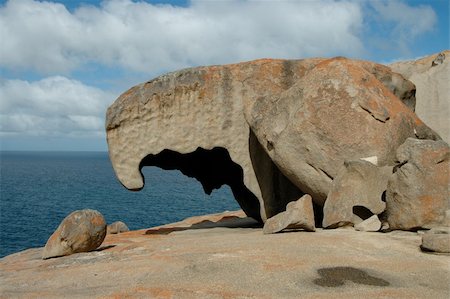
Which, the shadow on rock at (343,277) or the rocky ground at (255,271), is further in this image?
the shadow on rock at (343,277)

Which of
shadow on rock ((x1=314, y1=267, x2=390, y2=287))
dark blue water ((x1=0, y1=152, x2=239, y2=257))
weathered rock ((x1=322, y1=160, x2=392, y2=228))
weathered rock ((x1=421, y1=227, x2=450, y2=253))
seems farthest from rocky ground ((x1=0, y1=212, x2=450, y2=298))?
dark blue water ((x1=0, y1=152, x2=239, y2=257))

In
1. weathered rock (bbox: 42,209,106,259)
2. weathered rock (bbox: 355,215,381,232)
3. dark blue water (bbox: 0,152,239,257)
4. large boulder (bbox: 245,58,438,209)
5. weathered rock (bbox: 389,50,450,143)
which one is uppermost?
weathered rock (bbox: 389,50,450,143)

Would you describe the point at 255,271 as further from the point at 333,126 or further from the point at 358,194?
the point at 333,126

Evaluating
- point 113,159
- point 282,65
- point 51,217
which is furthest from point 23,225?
point 282,65

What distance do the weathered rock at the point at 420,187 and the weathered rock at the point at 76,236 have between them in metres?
6.96

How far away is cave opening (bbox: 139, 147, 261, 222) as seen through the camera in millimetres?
19781

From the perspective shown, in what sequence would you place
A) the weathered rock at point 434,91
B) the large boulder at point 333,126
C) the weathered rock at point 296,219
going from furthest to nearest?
the weathered rock at point 434,91, the large boulder at point 333,126, the weathered rock at point 296,219

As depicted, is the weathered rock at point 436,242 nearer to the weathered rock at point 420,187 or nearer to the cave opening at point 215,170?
the weathered rock at point 420,187

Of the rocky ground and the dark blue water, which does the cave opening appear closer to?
the rocky ground

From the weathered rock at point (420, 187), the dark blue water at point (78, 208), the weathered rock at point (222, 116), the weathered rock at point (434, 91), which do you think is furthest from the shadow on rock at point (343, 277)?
the dark blue water at point (78, 208)

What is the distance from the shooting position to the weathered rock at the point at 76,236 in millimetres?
11969

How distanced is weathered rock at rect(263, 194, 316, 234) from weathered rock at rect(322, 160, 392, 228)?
746 millimetres

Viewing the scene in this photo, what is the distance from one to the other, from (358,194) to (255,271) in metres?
5.02

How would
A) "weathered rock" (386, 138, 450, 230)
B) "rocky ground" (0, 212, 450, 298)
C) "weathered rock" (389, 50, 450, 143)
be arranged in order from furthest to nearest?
"weathered rock" (389, 50, 450, 143) < "weathered rock" (386, 138, 450, 230) < "rocky ground" (0, 212, 450, 298)
